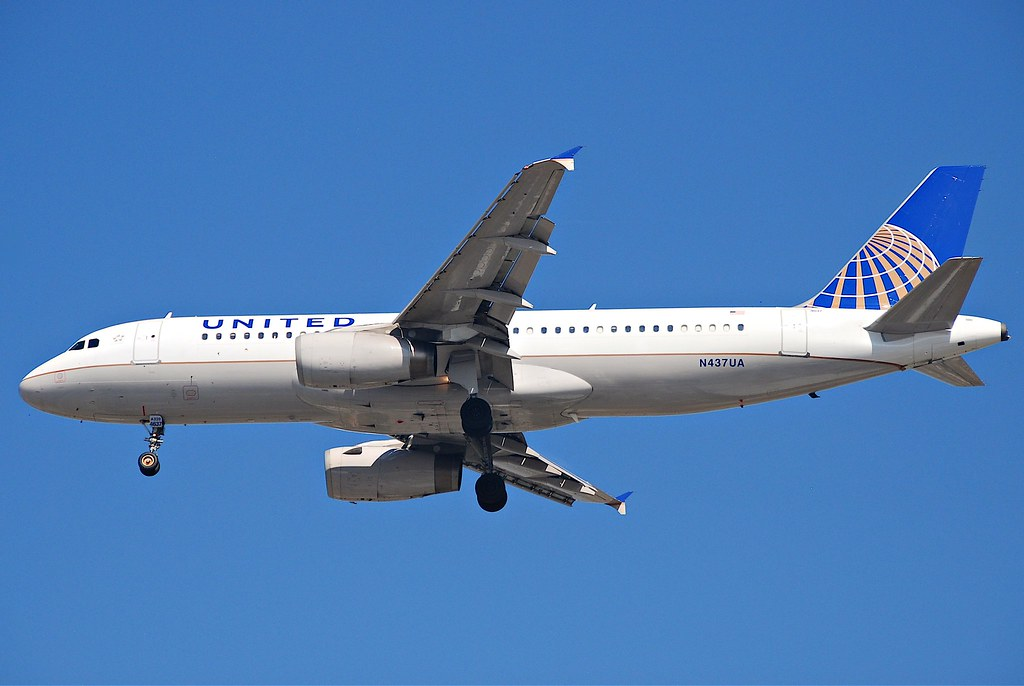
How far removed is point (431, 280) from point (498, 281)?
4.67 feet

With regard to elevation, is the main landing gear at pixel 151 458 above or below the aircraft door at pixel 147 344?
below

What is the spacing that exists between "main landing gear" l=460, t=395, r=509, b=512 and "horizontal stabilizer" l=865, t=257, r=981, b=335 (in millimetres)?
8652

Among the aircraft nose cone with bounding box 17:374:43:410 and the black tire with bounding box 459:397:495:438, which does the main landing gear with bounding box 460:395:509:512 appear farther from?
the aircraft nose cone with bounding box 17:374:43:410

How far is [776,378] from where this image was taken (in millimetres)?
29828

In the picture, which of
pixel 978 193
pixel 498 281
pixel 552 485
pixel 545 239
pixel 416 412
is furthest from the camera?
pixel 552 485

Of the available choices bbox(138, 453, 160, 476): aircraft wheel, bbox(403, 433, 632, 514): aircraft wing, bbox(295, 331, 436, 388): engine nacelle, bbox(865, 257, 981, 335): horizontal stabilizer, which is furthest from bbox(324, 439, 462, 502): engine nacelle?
bbox(865, 257, 981, 335): horizontal stabilizer

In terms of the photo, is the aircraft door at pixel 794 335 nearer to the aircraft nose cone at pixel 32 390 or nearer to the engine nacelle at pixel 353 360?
the engine nacelle at pixel 353 360

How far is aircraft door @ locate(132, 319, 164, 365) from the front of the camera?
3181 cm

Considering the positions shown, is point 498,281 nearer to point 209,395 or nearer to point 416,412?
point 416,412

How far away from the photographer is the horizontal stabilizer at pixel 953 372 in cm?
2966

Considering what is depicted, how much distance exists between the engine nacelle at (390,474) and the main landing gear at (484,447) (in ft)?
3.36

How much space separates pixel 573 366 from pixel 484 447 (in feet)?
11.0

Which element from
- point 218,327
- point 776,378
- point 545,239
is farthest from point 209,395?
point 776,378

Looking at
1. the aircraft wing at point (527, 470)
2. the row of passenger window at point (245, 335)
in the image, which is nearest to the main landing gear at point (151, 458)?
the row of passenger window at point (245, 335)
